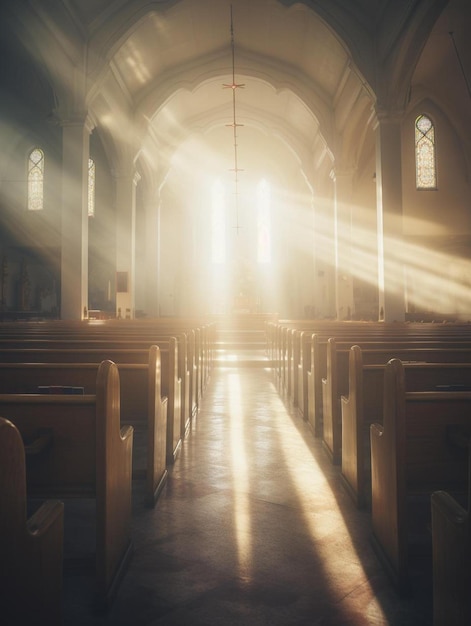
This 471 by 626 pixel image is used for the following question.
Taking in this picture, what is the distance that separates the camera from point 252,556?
78.0 inches

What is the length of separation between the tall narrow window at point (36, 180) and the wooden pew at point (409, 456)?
18224 millimetres

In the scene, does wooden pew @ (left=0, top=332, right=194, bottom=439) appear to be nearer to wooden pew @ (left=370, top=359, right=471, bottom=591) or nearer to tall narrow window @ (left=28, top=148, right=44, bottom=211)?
wooden pew @ (left=370, top=359, right=471, bottom=591)

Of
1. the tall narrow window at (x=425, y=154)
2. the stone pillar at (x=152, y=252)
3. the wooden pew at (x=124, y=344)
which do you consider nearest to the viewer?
the wooden pew at (x=124, y=344)

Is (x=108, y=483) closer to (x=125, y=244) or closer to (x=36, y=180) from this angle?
(x=125, y=244)

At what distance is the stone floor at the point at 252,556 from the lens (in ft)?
5.25

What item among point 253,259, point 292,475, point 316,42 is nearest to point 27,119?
point 316,42

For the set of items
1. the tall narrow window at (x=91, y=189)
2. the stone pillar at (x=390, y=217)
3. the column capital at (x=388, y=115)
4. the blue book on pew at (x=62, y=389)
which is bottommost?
the blue book on pew at (x=62, y=389)

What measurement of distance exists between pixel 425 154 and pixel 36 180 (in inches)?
534

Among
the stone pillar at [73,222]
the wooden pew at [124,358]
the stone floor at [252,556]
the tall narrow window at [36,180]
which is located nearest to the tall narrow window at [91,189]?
the tall narrow window at [36,180]

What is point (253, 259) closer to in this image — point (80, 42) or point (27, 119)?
point (27, 119)

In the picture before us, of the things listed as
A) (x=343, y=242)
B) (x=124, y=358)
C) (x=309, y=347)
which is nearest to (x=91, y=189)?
(x=343, y=242)

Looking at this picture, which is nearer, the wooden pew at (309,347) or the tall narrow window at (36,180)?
the wooden pew at (309,347)

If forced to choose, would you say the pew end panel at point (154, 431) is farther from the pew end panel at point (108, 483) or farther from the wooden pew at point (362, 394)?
the wooden pew at point (362, 394)

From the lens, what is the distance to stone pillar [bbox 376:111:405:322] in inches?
407
